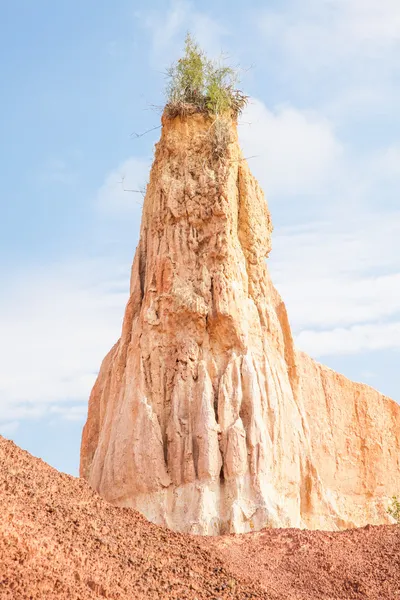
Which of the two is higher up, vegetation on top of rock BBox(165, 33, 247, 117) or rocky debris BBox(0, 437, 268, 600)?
vegetation on top of rock BBox(165, 33, 247, 117)

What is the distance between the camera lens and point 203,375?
17.4 metres

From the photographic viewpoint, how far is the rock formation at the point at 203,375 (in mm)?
16797

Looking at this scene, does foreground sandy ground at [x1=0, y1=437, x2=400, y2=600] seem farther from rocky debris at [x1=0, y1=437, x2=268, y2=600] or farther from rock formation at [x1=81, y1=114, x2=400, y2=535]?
rock formation at [x1=81, y1=114, x2=400, y2=535]

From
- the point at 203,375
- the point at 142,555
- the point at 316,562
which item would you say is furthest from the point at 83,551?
the point at 203,375

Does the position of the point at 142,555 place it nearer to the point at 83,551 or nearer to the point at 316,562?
the point at 83,551

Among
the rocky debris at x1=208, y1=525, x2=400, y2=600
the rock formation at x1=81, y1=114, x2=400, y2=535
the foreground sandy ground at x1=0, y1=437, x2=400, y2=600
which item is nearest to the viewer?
the foreground sandy ground at x1=0, y1=437, x2=400, y2=600

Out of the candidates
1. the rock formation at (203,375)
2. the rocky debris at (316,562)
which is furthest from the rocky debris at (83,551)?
the rock formation at (203,375)

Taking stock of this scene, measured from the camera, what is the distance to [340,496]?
23625 millimetres

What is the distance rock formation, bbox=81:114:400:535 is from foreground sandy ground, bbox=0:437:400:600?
1.66 m

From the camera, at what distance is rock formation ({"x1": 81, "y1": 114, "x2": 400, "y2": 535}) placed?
16.8 meters

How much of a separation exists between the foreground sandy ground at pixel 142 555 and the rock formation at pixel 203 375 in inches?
65.5

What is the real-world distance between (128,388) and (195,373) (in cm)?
136

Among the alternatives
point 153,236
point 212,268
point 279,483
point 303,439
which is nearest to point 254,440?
point 279,483

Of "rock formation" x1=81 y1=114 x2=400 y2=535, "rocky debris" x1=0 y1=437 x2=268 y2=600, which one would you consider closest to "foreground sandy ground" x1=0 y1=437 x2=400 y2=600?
"rocky debris" x1=0 y1=437 x2=268 y2=600
